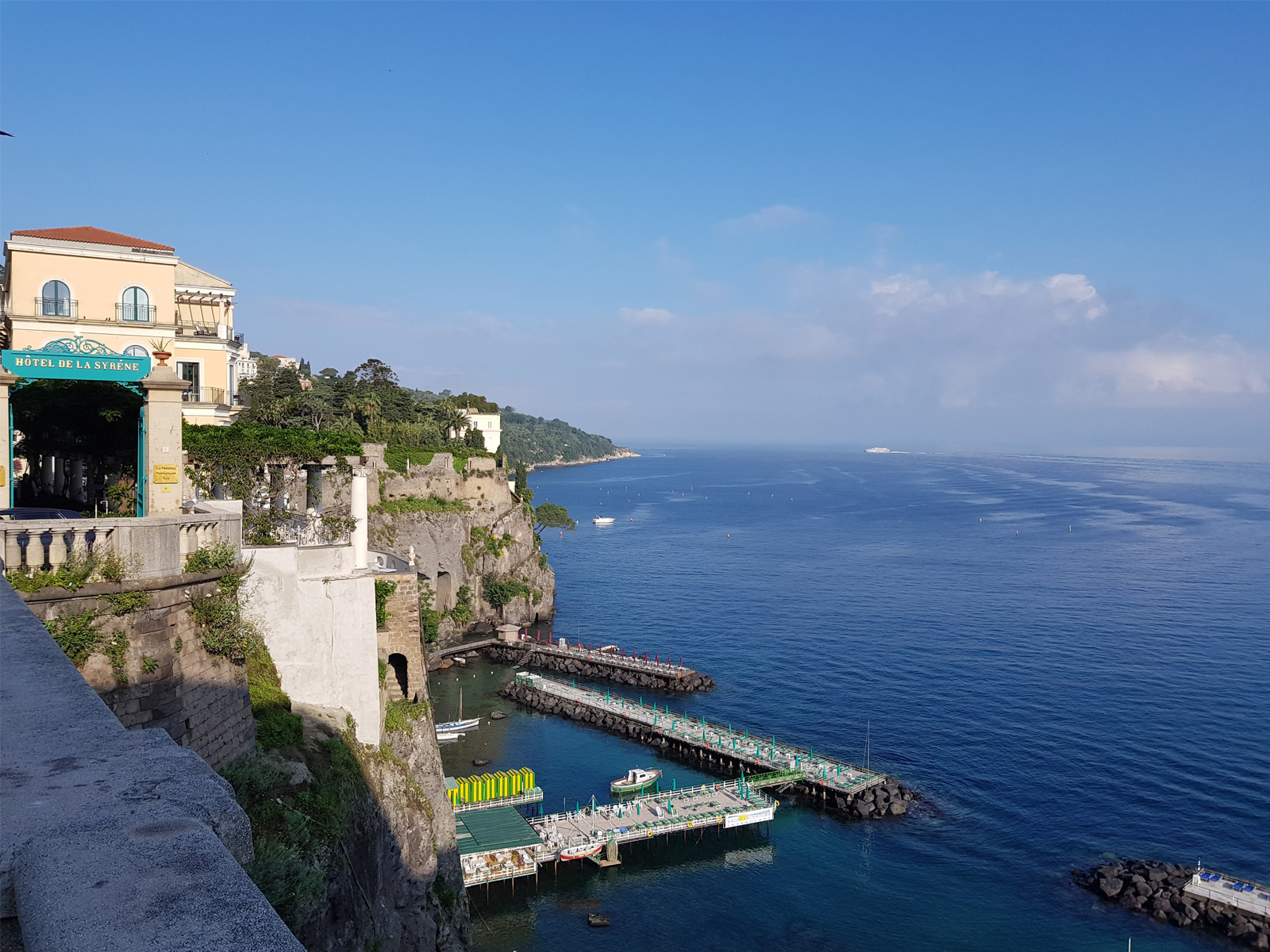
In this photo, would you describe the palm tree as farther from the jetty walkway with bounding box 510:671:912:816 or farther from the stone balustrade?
the stone balustrade

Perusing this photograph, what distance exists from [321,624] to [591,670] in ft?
158

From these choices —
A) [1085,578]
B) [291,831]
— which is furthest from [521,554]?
[291,831]

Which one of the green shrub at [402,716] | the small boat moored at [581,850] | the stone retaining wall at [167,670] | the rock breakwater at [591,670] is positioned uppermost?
the stone retaining wall at [167,670]

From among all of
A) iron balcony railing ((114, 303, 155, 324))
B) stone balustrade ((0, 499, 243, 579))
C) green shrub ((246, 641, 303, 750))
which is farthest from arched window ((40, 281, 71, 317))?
stone balustrade ((0, 499, 243, 579))

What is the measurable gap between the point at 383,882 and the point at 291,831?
609 cm

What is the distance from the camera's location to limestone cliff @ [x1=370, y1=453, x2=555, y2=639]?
69.7 meters

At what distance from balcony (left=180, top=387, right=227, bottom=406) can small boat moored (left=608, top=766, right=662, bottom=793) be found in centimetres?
2732

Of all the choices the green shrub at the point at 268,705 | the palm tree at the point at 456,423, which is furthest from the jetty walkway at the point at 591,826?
the palm tree at the point at 456,423

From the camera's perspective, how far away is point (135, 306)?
91.6ft

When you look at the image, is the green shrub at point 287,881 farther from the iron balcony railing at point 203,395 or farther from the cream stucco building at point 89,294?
the iron balcony railing at point 203,395

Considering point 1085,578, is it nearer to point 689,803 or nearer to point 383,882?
point 689,803

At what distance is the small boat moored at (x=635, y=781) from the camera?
4594 cm

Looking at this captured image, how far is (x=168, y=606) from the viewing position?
13016 millimetres

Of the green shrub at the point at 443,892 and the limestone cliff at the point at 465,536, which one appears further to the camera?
the limestone cliff at the point at 465,536
